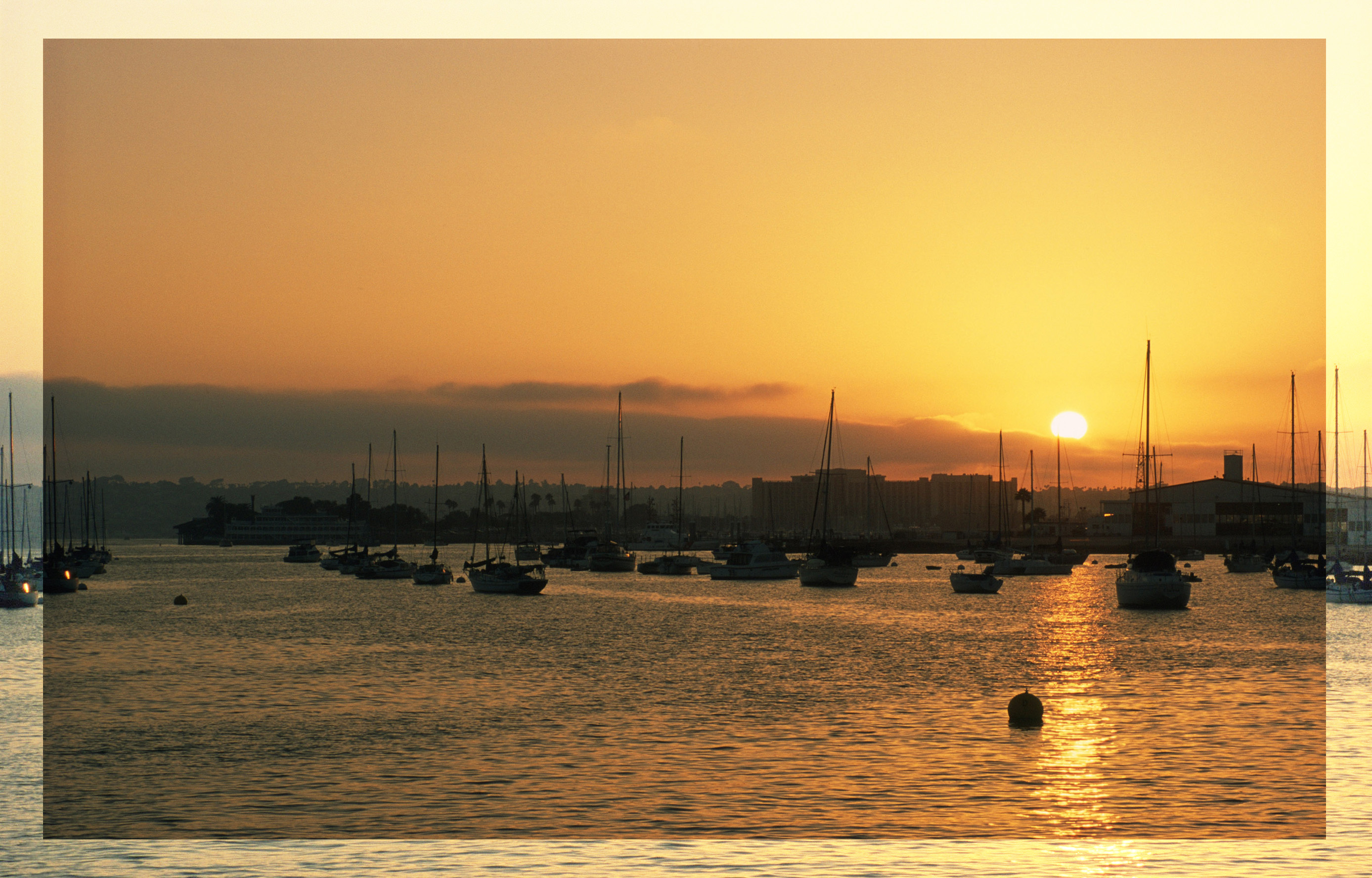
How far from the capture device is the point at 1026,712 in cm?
3581

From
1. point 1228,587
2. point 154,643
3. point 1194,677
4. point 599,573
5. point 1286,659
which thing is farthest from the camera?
point 599,573

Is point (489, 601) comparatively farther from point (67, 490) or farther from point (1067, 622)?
point (67, 490)

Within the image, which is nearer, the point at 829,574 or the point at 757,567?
the point at 829,574

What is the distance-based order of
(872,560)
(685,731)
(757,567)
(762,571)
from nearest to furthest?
(685,731) < (762,571) < (757,567) < (872,560)

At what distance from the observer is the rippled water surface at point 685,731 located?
80.9 ft

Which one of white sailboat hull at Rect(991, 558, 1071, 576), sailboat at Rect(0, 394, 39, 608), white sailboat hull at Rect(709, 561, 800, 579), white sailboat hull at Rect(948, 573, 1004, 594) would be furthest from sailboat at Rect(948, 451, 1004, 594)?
sailboat at Rect(0, 394, 39, 608)

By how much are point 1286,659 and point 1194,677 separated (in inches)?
365

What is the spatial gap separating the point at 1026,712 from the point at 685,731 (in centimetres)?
957

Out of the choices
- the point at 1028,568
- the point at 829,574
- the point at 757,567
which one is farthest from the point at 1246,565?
the point at 757,567

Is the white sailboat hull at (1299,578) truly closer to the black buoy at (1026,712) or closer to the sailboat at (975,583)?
the sailboat at (975,583)

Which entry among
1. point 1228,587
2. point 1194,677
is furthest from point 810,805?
point 1228,587

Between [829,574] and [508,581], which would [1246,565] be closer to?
[829,574]

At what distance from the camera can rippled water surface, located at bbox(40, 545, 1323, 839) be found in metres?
24.7

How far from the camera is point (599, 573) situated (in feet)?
548
